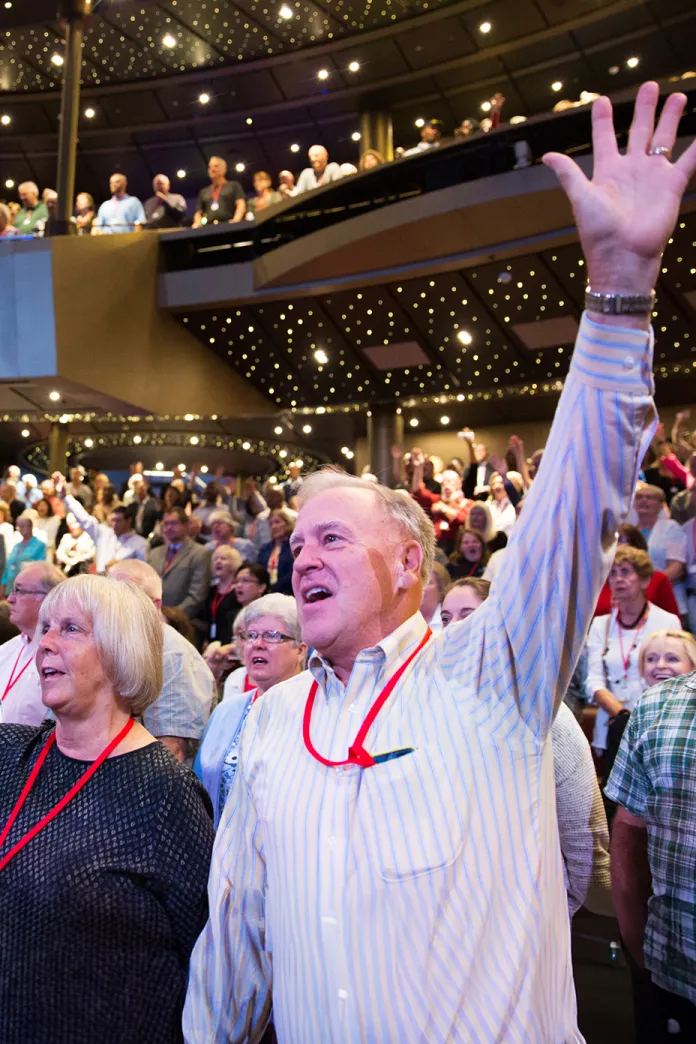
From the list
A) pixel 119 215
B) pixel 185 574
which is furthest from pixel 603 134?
pixel 119 215

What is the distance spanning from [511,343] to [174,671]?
8690 millimetres

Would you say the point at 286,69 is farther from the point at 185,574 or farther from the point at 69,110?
the point at 185,574

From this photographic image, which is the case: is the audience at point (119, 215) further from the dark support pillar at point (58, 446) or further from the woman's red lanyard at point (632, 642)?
the woman's red lanyard at point (632, 642)

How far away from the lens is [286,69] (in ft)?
44.1

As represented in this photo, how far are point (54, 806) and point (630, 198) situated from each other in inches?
55.5

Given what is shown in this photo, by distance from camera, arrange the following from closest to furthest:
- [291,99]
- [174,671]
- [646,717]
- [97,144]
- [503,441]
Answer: [646,717], [174,671], [503,441], [291,99], [97,144]

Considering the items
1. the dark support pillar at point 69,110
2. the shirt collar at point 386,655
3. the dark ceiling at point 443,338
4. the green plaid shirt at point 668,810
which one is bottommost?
the green plaid shirt at point 668,810

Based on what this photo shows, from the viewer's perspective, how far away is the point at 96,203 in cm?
1576

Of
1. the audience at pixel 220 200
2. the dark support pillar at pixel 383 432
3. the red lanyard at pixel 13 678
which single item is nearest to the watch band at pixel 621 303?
the red lanyard at pixel 13 678

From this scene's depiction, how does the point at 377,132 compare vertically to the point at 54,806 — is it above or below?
above

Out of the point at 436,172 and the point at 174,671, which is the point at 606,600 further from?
the point at 436,172

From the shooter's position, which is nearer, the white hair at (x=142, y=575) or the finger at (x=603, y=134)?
the finger at (x=603, y=134)

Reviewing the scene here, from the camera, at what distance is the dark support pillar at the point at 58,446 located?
13242 mm

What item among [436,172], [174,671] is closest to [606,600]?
[174,671]
